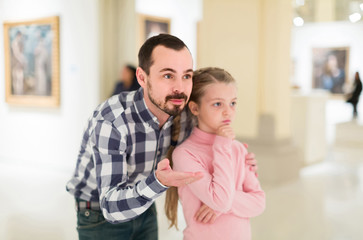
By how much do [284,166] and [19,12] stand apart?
21.2 feet

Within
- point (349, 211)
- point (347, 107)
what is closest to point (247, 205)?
point (349, 211)

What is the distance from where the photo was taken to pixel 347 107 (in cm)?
1962

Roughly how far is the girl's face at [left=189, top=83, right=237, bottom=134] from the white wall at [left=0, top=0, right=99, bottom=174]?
5618 mm

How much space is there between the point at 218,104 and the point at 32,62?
7.21 metres

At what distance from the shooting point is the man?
1.81 m

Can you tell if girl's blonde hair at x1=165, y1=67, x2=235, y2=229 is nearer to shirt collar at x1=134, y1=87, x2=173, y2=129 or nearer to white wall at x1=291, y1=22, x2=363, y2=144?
shirt collar at x1=134, y1=87, x2=173, y2=129

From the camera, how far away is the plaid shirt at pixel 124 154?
1.81m

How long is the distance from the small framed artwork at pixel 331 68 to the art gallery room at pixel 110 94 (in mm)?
11309

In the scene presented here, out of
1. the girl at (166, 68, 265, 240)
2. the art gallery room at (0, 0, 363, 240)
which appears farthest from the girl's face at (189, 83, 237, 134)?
the art gallery room at (0, 0, 363, 240)

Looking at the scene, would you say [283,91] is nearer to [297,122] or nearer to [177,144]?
[297,122]

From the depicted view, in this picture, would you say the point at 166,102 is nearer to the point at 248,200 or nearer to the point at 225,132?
the point at 225,132

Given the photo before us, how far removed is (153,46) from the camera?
187cm

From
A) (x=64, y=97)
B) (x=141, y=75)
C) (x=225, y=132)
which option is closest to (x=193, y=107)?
(x=225, y=132)

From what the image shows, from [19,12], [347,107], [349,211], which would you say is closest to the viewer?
[349,211]
